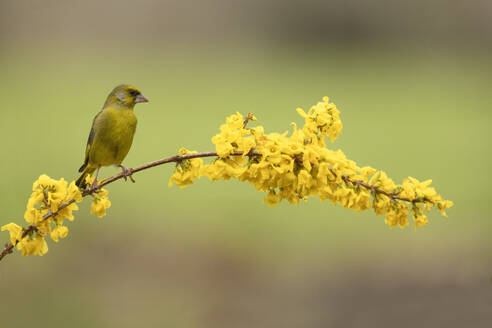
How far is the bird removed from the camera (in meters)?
1.47

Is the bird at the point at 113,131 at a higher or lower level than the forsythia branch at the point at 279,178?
higher

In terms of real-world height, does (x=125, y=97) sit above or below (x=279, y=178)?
above

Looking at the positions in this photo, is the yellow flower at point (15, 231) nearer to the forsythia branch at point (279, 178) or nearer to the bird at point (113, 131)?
the forsythia branch at point (279, 178)

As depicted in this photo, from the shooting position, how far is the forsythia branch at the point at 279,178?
42.3 inches

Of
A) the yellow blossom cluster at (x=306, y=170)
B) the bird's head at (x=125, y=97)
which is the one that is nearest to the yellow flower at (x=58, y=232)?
the yellow blossom cluster at (x=306, y=170)

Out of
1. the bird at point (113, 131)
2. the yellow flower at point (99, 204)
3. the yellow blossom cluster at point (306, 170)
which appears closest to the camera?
the yellow blossom cluster at point (306, 170)

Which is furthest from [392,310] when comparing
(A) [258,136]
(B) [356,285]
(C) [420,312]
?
(A) [258,136]

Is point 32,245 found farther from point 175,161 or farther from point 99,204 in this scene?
point 175,161

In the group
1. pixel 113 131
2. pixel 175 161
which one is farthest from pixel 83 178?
pixel 175 161

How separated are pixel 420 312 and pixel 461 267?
2.34 feet

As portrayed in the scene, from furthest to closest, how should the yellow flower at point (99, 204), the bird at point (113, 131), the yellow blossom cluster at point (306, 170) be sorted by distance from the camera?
the bird at point (113, 131), the yellow flower at point (99, 204), the yellow blossom cluster at point (306, 170)

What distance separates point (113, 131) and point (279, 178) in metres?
0.57

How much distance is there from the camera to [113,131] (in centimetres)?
147

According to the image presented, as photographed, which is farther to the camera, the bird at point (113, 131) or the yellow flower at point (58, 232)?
the bird at point (113, 131)
